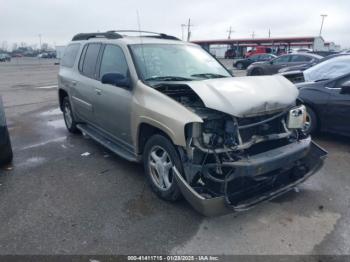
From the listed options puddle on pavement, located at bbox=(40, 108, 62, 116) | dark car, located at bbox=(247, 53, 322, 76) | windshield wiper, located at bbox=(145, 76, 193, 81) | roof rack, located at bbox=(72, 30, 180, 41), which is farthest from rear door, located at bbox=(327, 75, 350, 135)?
dark car, located at bbox=(247, 53, 322, 76)

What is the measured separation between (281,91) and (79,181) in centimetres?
284

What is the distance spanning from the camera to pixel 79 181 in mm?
4383

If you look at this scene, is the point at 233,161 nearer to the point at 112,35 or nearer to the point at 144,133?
the point at 144,133

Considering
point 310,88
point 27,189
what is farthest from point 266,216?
point 310,88

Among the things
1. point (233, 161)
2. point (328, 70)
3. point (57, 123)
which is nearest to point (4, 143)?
point (57, 123)

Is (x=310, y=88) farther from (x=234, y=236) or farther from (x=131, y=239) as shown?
(x=131, y=239)

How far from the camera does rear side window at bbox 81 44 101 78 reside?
5.16 m

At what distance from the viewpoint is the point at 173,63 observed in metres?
4.42

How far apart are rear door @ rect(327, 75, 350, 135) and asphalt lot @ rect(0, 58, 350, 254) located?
77 cm

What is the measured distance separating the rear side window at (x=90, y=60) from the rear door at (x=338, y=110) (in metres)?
4.12

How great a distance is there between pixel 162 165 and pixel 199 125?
0.79 metres

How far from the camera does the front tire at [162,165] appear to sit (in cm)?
346

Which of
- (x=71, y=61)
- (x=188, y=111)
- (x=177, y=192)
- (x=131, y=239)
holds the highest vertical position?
(x=71, y=61)

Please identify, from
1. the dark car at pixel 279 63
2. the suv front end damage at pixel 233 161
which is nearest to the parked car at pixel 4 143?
the suv front end damage at pixel 233 161
